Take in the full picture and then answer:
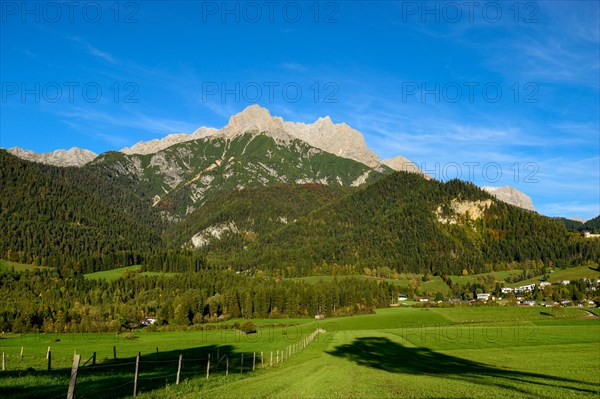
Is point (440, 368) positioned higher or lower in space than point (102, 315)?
higher

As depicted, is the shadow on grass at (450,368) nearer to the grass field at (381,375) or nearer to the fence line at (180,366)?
the grass field at (381,375)

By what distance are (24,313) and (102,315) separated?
26432 millimetres

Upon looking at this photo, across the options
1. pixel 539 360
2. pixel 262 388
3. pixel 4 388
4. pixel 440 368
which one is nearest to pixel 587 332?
pixel 539 360

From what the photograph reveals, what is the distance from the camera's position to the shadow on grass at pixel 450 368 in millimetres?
33125

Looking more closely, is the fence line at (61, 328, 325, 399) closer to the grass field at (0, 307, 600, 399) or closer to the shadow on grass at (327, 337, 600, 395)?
the grass field at (0, 307, 600, 399)

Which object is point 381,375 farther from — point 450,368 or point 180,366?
point 450,368

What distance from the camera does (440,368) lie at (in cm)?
4997

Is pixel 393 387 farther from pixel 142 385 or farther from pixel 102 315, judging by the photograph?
pixel 102 315

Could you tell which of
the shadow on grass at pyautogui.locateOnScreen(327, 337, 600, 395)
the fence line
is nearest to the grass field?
the shadow on grass at pyautogui.locateOnScreen(327, 337, 600, 395)

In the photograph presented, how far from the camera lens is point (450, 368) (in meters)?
49.8

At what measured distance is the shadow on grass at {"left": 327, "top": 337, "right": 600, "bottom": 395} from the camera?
3312 centimetres

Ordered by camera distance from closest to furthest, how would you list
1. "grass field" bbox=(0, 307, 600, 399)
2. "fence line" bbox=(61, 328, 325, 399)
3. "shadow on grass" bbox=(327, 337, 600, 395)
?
1. "fence line" bbox=(61, 328, 325, 399)
2. "grass field" bbox=(0, 307, 600, 399)
3. "shadow on grass" bbox=(327, 337, 600, 395)

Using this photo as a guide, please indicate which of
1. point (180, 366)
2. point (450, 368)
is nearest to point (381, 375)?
point (180, 366)

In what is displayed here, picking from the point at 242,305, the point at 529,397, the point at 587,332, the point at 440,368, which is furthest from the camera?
the point at 242,305
